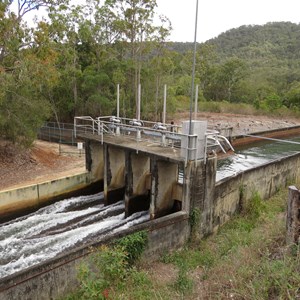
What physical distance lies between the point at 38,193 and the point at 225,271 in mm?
9485

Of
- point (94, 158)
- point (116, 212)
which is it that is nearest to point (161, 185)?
point (116, 212)

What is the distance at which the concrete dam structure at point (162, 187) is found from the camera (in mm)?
6926

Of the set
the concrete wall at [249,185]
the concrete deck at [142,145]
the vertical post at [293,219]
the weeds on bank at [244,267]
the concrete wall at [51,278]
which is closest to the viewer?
the weeds on bank at [244,267]

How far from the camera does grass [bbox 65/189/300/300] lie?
14.5ft

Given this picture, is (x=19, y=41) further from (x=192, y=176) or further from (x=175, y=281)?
(x=175, y=281)

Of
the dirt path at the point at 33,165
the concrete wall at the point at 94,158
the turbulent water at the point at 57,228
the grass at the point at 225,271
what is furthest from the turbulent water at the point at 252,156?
the dirt path at the point at 33,165

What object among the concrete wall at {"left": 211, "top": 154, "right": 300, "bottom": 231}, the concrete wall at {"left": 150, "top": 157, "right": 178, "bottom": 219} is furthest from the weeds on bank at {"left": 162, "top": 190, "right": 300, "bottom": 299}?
the concrete wall at {"left": 150, "top": 157, "right": 178, "bottom": 219}

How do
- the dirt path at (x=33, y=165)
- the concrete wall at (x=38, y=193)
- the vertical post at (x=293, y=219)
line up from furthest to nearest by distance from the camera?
the dirt path at (x=33, y=165), the concrete wall at (x=38, y=193), the vertical post at (x=293, y=219)

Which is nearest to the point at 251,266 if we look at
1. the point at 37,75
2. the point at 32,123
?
the point at 37,75

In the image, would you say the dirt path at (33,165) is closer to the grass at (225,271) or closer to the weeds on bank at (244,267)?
the grass at (225,271)

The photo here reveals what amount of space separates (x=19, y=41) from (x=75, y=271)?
977cm

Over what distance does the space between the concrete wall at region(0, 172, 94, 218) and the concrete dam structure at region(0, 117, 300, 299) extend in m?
0.90

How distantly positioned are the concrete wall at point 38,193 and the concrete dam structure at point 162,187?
35.3 inches

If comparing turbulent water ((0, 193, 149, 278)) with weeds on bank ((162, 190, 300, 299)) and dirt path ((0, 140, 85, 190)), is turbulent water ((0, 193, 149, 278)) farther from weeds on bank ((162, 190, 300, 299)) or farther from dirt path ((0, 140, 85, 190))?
weeds on bank ((162, 190, 300, 299))
